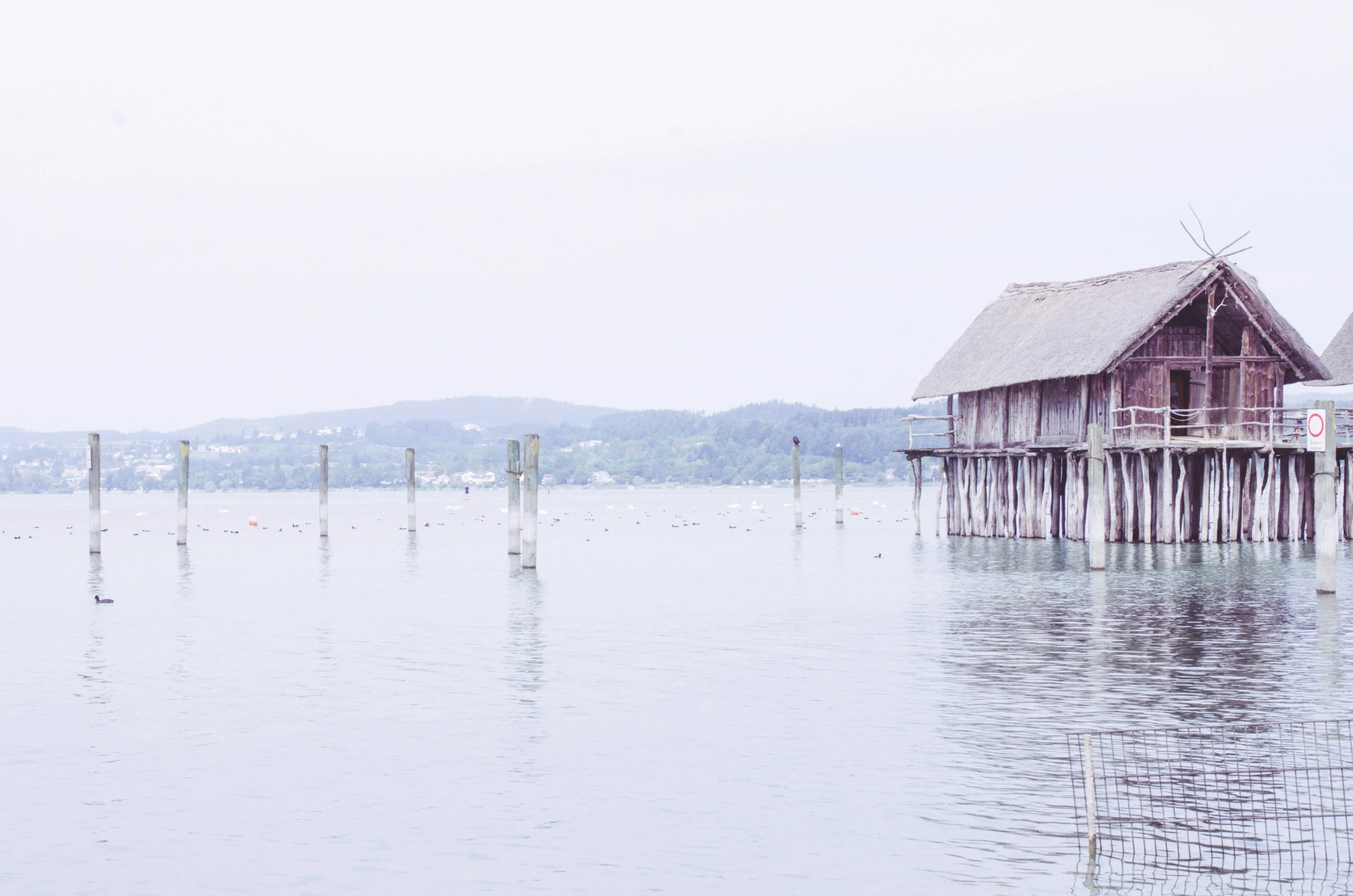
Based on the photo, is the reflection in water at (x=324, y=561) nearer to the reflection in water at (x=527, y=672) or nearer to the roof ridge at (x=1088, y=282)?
the reflection in water at (x=527, y=672)

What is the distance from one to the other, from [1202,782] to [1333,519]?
17400 millimetres

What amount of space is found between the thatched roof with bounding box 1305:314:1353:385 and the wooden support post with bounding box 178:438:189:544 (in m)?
40.7

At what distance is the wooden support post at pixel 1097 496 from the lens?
115 ft

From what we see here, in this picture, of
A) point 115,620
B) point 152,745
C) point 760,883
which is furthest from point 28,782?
point 115,620

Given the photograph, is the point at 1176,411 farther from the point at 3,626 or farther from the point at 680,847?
the point at 680,847

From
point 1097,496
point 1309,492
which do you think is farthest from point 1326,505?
point 1309,492

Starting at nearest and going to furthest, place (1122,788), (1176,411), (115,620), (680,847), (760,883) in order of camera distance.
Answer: (760,883) < (680,847) < (1122,788) < (115,620) < (1176,411)

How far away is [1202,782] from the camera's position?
13.5 metres

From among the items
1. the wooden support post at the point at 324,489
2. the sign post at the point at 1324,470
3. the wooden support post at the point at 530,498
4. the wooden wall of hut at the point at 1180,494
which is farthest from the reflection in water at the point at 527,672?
the wooden support post at the point at 324,489

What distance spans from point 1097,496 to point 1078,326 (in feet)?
49.3

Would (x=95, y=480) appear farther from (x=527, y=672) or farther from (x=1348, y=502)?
(x=1348, y=502)

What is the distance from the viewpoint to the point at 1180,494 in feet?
149

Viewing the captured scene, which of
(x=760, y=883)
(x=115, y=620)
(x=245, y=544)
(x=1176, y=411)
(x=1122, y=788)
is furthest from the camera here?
(x=245, y=544)

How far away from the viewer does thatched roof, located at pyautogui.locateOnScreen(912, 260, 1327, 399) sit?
45.1m
